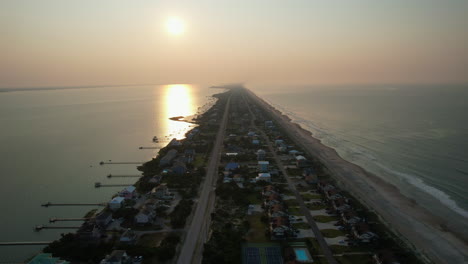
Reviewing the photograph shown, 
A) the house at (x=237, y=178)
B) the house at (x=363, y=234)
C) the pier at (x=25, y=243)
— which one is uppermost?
the house at (x=237, y=178)

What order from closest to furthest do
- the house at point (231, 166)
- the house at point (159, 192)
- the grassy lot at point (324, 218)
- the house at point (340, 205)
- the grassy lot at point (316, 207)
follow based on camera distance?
the grassy lot at point (324, 218), the house at point (340, 205), the grassy lot at point (316, 207), the house at point (159, 192), the house at point (231, 166)

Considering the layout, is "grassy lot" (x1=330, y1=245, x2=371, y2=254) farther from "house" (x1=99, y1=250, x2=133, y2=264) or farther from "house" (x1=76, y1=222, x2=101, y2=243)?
"house" (x1=76, y1=222, x2=101, y2=243)

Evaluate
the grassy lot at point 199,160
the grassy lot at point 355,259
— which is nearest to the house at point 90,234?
the grassy lot at point 355,259

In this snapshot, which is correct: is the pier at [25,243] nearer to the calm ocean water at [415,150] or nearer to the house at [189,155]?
the house at [189,155]

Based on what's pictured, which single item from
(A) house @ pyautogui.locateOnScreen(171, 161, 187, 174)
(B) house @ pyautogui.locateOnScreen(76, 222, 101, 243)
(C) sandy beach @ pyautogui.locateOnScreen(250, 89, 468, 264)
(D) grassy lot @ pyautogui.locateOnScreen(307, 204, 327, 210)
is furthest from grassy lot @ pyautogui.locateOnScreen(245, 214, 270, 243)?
(A) house @ pyautogui.locateOnScreen(171, 161, 187, 174)

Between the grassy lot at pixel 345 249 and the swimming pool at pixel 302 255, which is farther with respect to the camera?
the grassy lot at pixel 345 249

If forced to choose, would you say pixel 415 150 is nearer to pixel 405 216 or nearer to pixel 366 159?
pixel 366 159

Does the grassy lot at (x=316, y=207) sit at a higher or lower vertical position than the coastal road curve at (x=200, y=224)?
higher

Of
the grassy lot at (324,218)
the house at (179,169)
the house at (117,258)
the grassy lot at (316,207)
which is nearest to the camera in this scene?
the house at (117,258)
